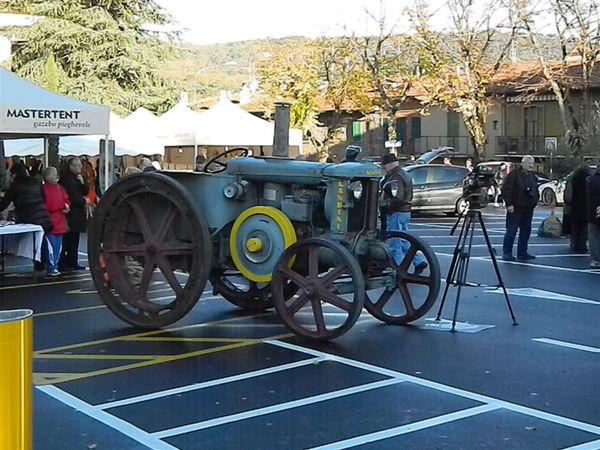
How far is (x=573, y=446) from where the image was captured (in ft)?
19.3

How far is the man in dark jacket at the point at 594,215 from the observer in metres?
14.9

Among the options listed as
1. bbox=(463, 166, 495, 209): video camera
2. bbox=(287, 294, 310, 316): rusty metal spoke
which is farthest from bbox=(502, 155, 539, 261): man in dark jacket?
bbox=(287, 294, 310, 316): rusty metal spoke

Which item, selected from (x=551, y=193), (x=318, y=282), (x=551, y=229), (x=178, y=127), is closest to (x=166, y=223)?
(x=318, y=282)

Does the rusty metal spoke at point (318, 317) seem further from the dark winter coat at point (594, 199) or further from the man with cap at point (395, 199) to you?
the dark winter coat at point (594, 199)

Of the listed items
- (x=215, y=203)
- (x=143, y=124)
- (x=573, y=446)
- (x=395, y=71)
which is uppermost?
(x=395, y=71)

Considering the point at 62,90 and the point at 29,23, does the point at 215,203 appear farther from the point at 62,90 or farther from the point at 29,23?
the point at 29,23

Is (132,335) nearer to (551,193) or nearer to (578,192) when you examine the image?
(578,192)

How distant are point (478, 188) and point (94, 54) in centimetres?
A: 3633

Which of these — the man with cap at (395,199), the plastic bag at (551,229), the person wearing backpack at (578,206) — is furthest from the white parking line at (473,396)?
the plastic bag at (551,229)

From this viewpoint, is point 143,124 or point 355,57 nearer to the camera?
point 143,124

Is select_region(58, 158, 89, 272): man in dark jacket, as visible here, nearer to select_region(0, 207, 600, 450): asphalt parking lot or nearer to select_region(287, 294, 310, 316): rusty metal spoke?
select_region(0, 207, 600, 450): asphalt parking lot

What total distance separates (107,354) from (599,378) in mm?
4081

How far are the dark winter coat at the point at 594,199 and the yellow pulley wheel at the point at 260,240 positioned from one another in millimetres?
6957

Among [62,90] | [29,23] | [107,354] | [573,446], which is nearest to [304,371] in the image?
[107,354]
